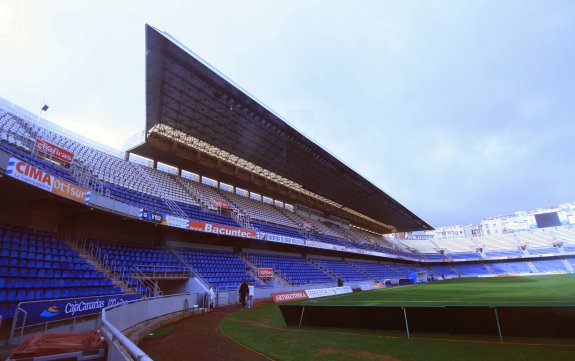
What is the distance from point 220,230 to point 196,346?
1412cm

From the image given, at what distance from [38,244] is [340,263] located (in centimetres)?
3396

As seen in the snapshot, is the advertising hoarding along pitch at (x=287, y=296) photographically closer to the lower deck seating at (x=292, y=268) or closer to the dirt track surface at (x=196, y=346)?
the lower deck seating at (x=292, y=268)

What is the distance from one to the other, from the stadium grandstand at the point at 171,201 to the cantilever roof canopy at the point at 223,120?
4.1 inches

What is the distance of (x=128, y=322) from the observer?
362 inches

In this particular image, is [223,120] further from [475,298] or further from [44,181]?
[475,298]

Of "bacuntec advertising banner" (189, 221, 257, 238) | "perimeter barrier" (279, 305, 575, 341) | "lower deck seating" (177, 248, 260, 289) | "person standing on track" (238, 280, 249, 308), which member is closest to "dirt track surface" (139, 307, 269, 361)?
"perimeter barrier" (279, 305, 575, 341)

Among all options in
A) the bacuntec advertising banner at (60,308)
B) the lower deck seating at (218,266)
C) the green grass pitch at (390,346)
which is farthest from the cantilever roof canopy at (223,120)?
the green grass pitch at (390,346)

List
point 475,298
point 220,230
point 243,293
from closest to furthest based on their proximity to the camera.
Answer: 1. point 475,298
2. point 243,293
3. point 220,230

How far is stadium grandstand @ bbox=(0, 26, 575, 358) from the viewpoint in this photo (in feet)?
37.3

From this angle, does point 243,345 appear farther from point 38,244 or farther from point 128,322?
point 38,244

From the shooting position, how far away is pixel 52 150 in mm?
15266

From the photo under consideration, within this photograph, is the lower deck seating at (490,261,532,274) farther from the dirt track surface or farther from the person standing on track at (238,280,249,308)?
the dirt track surface

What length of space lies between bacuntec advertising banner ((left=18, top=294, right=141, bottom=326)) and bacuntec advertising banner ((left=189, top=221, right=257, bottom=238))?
391 inches

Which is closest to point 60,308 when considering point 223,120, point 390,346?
point 390,346
